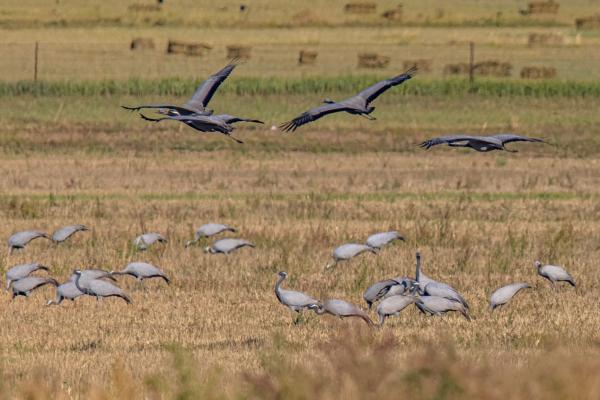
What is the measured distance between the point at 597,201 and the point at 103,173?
9.28 m

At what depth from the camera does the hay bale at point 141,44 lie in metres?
56.0

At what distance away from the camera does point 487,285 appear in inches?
659

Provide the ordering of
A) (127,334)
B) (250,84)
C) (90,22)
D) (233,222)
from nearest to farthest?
(127,334) < (233,222) < (250,84) < (90,22)

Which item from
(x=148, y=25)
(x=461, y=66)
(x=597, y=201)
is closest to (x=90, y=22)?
(x=148, y=25)

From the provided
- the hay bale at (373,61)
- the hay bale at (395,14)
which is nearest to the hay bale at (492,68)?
the hay bale at (373,61)

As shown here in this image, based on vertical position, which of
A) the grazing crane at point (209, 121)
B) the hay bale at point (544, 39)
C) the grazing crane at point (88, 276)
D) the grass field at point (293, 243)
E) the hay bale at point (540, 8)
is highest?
the grazing crane at point (209, 121)

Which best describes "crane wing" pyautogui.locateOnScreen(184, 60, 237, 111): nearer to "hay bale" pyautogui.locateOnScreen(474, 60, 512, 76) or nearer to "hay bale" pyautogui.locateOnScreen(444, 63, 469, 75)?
"hay bale" pyautogui.locateOnScreen(474, 60, 512, 76)

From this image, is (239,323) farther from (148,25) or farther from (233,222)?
(148,25)

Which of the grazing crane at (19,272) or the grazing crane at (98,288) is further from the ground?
the grazing crane at (98,288)

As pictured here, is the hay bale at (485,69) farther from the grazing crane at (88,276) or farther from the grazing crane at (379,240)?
the grazing crane at (88,276)

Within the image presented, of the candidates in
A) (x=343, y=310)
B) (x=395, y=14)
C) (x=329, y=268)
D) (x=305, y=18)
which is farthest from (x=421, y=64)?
(x=343, y=310)

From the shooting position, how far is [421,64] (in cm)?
4981

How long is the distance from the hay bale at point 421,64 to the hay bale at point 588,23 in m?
15.7

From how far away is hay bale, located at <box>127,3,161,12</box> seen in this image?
6938 centimetres
